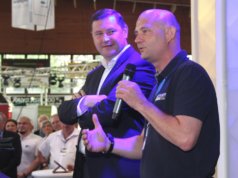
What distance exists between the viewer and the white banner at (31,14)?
228 inches

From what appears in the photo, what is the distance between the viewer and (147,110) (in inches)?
59.6

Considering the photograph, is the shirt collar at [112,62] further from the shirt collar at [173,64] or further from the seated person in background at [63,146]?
the seated person in background at [63,146]

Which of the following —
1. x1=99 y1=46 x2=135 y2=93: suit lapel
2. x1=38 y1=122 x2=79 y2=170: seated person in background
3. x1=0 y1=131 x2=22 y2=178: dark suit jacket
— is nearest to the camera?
x1=99 y1=46 x2=135 y2=93: suit lapel

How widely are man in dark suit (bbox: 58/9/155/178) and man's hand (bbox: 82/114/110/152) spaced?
0.39ft

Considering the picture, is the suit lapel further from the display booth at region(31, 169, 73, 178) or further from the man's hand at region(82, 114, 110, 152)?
the display booth at region(31, 169, 73, 178)

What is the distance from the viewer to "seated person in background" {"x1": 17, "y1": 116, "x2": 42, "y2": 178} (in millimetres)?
5879

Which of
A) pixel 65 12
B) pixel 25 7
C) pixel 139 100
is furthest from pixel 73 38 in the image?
pixel 139 100

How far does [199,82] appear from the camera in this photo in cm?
152

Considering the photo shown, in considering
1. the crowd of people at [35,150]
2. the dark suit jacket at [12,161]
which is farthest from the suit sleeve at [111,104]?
the dark suit jacket at [12,161]

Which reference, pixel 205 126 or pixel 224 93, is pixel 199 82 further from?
pixel 224 93

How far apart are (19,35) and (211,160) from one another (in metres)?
13.6

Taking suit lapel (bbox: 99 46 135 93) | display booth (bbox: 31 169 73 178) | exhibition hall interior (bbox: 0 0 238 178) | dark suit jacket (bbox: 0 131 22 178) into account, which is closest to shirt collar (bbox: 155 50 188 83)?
suit lapel (bbox: 99 46 135 93)

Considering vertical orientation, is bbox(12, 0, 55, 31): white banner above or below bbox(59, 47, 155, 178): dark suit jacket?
above

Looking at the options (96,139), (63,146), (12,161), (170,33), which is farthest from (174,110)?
(12,161)
